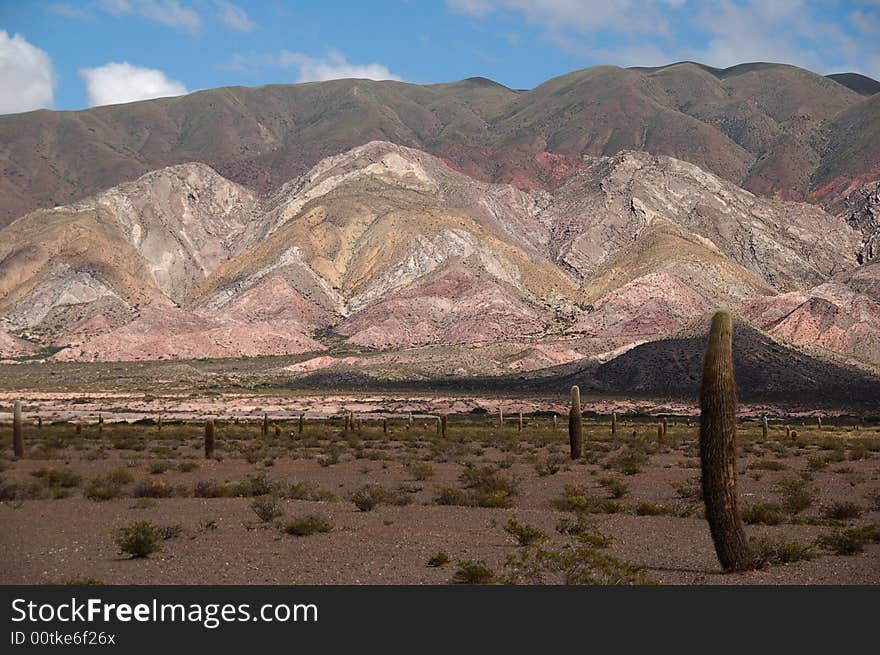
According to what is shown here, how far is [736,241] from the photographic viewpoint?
170 meters

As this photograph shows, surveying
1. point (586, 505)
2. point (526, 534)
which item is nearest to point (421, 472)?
point (586, 505)

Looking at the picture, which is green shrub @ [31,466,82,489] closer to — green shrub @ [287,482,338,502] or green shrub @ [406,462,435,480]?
green shrub @ [287,482,338,502]

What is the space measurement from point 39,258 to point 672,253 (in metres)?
93.4

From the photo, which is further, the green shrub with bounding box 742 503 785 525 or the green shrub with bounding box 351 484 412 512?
the green shrub with bounding box 351 484 412 512

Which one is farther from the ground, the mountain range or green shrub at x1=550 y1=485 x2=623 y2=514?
the mountain range

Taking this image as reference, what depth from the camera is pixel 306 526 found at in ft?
64.2

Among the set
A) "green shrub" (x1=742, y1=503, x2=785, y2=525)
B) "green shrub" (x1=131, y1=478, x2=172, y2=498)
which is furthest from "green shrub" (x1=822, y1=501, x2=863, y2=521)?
"green shrub" (x1=131, y1=478, x2=172, y2=498)

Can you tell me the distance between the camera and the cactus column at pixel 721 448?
48.3 ft

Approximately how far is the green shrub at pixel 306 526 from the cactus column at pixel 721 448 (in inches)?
300

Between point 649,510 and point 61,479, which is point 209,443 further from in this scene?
point 649,510

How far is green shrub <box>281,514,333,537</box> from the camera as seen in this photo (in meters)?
19.5

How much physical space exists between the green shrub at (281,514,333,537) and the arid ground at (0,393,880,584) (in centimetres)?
22

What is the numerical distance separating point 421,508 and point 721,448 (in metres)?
10.6
